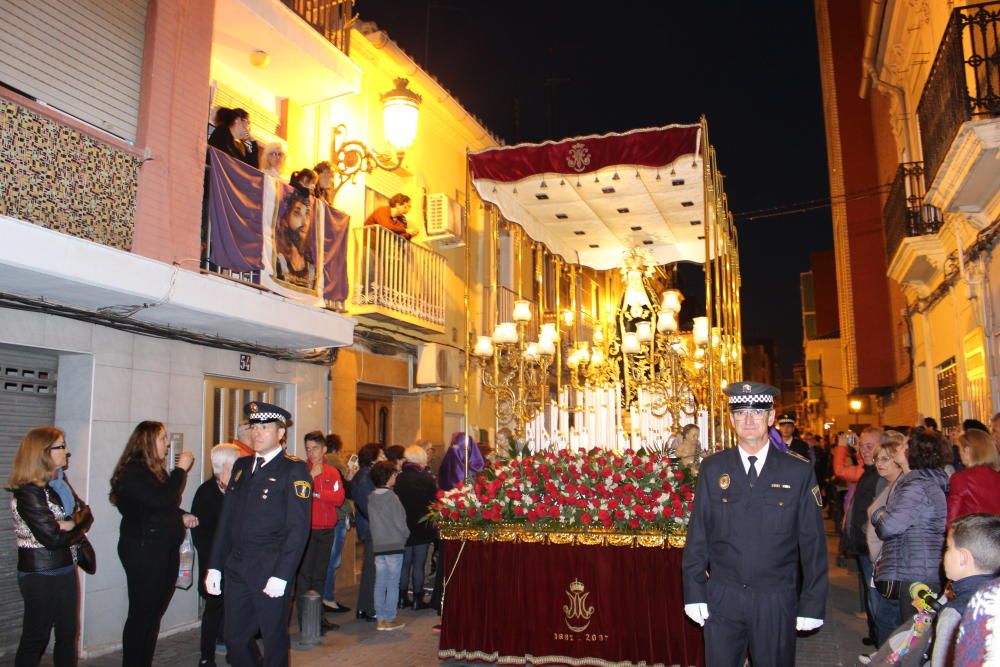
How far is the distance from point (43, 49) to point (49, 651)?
5668mm

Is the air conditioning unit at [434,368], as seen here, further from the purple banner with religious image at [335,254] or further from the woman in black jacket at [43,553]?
the woman in black jacket at [43,553]

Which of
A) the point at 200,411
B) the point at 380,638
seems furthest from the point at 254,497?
the point at 200,411

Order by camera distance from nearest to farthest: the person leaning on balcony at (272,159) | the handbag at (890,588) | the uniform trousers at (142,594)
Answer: the handbag at (890,588) < the uniform trousers at (142,594) < the person leaning on balcony at (272,159)

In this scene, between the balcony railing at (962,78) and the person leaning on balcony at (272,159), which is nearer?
the balcony railing at (962,78)

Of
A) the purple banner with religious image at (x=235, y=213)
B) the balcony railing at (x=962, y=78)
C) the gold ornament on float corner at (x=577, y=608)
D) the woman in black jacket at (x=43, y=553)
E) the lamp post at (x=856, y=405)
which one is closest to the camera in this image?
the woman in black jacket at (x=43, y=553)

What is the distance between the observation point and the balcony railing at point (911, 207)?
1246 cm

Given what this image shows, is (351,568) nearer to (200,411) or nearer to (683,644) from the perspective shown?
(200,411)

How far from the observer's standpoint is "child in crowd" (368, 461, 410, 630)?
8.34 m

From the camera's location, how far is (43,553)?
18.1 ft

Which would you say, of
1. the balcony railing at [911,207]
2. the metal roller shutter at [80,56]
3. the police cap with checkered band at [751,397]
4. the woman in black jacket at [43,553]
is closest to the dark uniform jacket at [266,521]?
the woman in black jacket at [43,553]

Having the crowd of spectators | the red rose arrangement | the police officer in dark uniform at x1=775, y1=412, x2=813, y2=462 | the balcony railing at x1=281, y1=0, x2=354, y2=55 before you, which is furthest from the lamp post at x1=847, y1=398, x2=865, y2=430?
the red rose arrangement

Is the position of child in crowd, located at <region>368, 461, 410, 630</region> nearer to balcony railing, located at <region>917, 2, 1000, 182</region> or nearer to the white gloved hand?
the white gloved hand

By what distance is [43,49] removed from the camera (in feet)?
25.5

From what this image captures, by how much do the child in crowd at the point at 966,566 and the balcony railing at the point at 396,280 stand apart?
9.69 m
